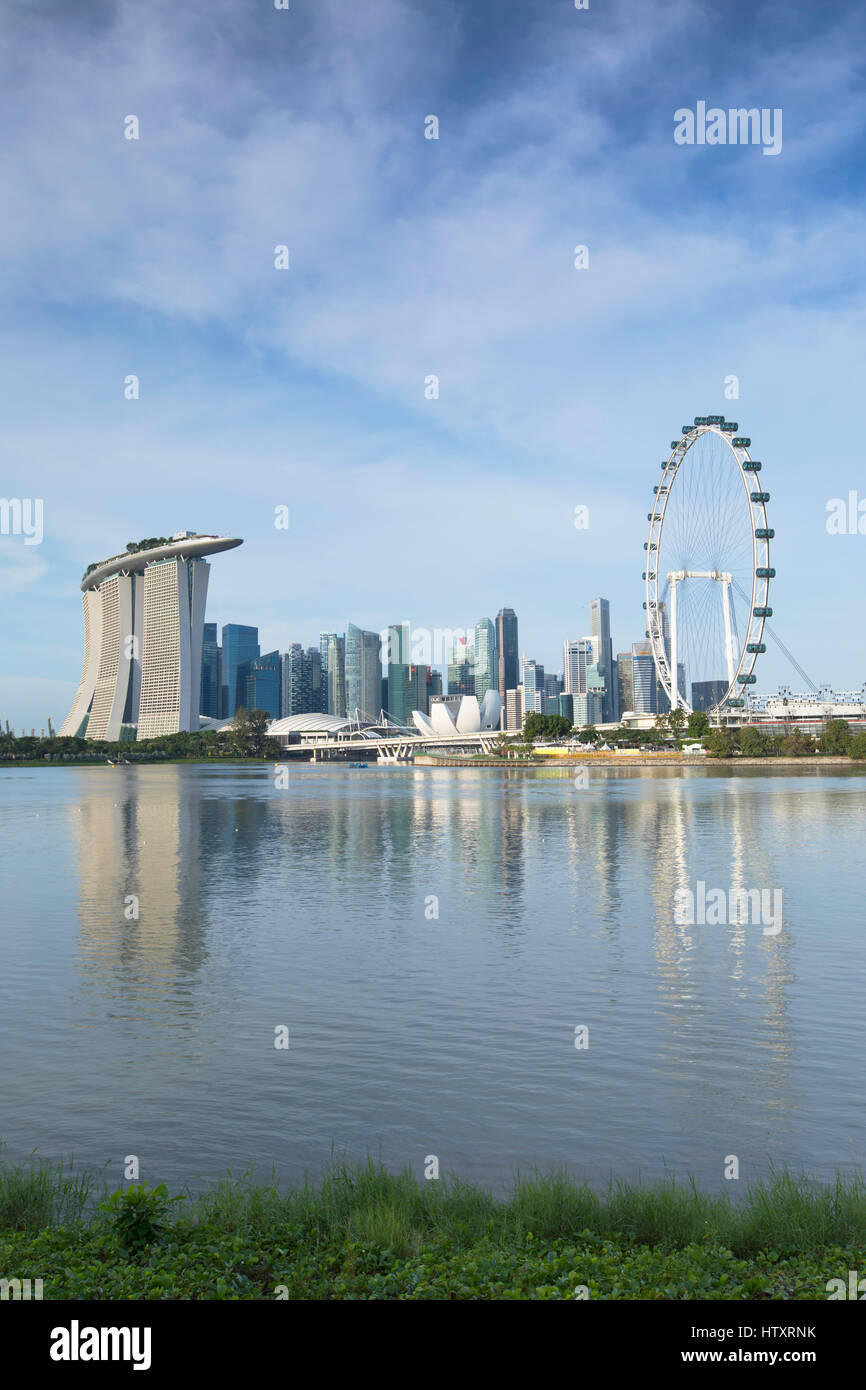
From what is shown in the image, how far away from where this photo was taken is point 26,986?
1823 cm

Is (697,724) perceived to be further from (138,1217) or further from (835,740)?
(138,1217)

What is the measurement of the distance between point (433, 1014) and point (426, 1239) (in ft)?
27.3

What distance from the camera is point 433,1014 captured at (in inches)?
643

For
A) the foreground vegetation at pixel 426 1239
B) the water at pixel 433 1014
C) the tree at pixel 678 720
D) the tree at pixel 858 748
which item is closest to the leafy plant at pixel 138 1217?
the foreground vegetation at pixel 426 1239

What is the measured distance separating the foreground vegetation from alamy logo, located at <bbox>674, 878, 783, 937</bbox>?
14999mm

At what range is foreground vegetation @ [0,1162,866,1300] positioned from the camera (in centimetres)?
688

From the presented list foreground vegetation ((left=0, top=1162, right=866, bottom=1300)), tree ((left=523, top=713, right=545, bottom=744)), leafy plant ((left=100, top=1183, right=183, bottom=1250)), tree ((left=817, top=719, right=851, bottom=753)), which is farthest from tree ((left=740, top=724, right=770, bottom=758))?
leafy plant ((left=100, top=1183, right=183, bottom=1250))

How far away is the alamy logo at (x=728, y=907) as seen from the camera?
2430 centimetres

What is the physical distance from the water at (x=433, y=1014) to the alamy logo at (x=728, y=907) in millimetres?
476

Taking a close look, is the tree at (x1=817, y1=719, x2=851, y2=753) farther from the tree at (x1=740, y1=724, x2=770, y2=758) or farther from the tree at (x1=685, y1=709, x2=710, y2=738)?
the tree at (x1=685, y1=709, x2=710, y2=738)

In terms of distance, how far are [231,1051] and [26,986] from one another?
232 inches
